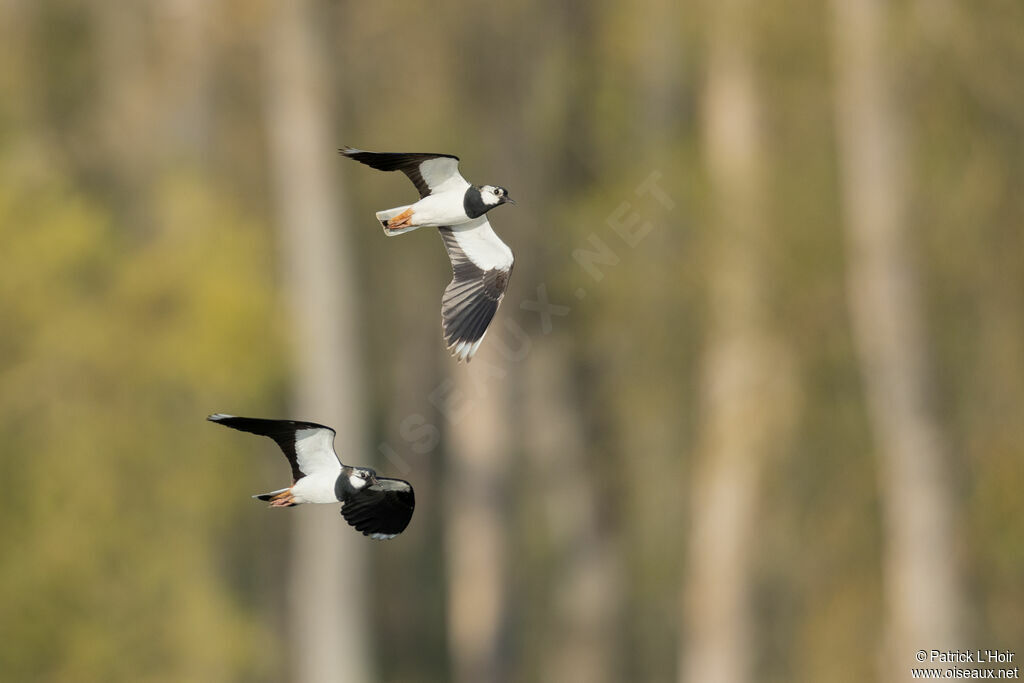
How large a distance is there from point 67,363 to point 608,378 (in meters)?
5.75

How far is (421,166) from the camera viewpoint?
4.15ft

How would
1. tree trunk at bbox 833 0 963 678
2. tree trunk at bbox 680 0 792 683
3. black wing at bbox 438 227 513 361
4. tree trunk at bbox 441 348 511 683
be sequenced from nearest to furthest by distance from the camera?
black wing at bbox 438 227 513 361 → tree trunk at bbox 833 0 963 678 → tree trunk at bbox 680 0 792 683 → tree trunk at bbox 441 348 511 683

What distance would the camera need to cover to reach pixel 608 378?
16.6m

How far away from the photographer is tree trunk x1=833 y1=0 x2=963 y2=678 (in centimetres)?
1101

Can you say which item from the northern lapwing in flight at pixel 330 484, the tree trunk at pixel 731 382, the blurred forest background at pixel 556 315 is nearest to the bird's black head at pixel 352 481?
the northern lapwing in flight at pixel 330 484

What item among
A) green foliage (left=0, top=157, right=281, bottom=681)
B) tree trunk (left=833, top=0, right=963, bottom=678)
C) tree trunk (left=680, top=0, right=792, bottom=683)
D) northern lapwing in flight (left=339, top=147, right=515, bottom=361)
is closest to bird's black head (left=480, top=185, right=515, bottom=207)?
northern lapwing in flight (left=339, top=147, right=515, bottom=361)

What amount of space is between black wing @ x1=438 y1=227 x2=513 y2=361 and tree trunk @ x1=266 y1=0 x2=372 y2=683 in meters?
11.0

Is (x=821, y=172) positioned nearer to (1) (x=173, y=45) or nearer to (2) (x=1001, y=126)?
(2) (x=1001, y=126)

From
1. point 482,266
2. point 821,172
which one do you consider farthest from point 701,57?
point 482,266

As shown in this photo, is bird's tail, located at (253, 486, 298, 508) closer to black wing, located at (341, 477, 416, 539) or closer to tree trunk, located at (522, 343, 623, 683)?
black wing, located at (341, 477, 416, 539)

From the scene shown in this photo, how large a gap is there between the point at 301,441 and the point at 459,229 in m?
0.22

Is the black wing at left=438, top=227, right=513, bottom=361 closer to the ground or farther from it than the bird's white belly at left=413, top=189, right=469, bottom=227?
closer to the ground

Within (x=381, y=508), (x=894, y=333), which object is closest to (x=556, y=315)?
(x=894, y=333)

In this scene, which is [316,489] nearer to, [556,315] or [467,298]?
[467,298]
